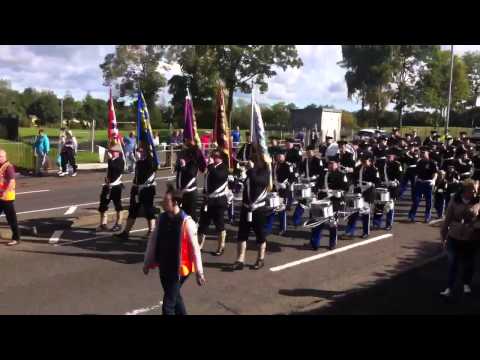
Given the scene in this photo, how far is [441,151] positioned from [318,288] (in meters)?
11.0

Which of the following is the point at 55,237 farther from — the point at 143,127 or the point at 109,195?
the point at 143,127

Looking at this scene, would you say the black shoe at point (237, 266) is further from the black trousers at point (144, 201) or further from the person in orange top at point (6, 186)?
the person in orange top at point (6, 186)

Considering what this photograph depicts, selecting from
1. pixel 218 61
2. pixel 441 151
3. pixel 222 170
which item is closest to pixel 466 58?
pixel 218 61

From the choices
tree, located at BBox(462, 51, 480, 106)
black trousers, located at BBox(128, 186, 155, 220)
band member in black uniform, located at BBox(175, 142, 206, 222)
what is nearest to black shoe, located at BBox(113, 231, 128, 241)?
black trousers, located at BBox(128, 186, 155, 220)

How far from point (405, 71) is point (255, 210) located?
53.3 meters

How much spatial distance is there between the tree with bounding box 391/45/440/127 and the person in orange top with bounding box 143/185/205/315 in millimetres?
53453

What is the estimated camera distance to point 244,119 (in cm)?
5328

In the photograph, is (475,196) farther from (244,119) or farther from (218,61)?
(244,119)

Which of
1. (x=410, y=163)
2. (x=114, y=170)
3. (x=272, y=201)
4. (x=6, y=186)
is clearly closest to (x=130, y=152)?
(x=114, y=170)

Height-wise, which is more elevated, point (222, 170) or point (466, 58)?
point (466, 58)

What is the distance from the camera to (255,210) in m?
8.84

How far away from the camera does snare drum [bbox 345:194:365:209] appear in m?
10.8

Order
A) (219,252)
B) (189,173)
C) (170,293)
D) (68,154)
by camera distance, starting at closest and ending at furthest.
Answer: (170,293) → (219,252) → (189,173) → (68,154)
